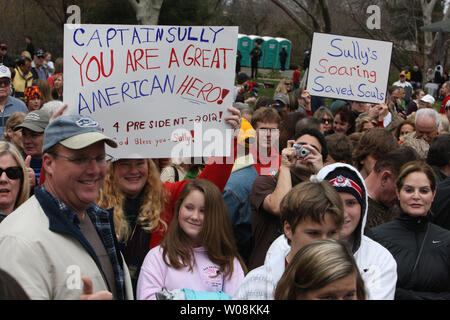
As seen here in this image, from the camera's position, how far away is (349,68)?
25.9 feet

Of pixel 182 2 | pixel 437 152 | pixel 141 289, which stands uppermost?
pixel 182 2

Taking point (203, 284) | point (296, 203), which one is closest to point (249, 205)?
point (203, 284)

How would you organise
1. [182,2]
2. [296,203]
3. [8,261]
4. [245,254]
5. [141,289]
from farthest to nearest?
1. [182,2]
2. [245,254]
3. [141,289]
4. [296,203]
5. [8,261]

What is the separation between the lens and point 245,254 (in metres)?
4.55

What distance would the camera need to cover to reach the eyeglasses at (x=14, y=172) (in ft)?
12.9

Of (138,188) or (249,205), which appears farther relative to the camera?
(249,205)

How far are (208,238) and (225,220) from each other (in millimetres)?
168

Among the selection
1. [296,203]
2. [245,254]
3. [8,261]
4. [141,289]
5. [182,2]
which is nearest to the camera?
[8,261]

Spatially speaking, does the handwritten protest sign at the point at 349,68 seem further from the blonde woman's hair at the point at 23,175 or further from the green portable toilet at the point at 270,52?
the green portable toilet at the point at 270,52

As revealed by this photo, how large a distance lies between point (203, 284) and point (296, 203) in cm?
81

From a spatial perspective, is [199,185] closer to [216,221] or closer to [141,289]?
[216,221]

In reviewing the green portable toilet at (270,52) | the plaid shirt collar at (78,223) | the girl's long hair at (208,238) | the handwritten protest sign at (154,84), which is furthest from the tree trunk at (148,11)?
the green portable toilet at (270,52)

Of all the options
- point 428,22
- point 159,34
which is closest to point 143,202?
point 159,34

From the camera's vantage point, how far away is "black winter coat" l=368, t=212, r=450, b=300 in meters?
3.80
